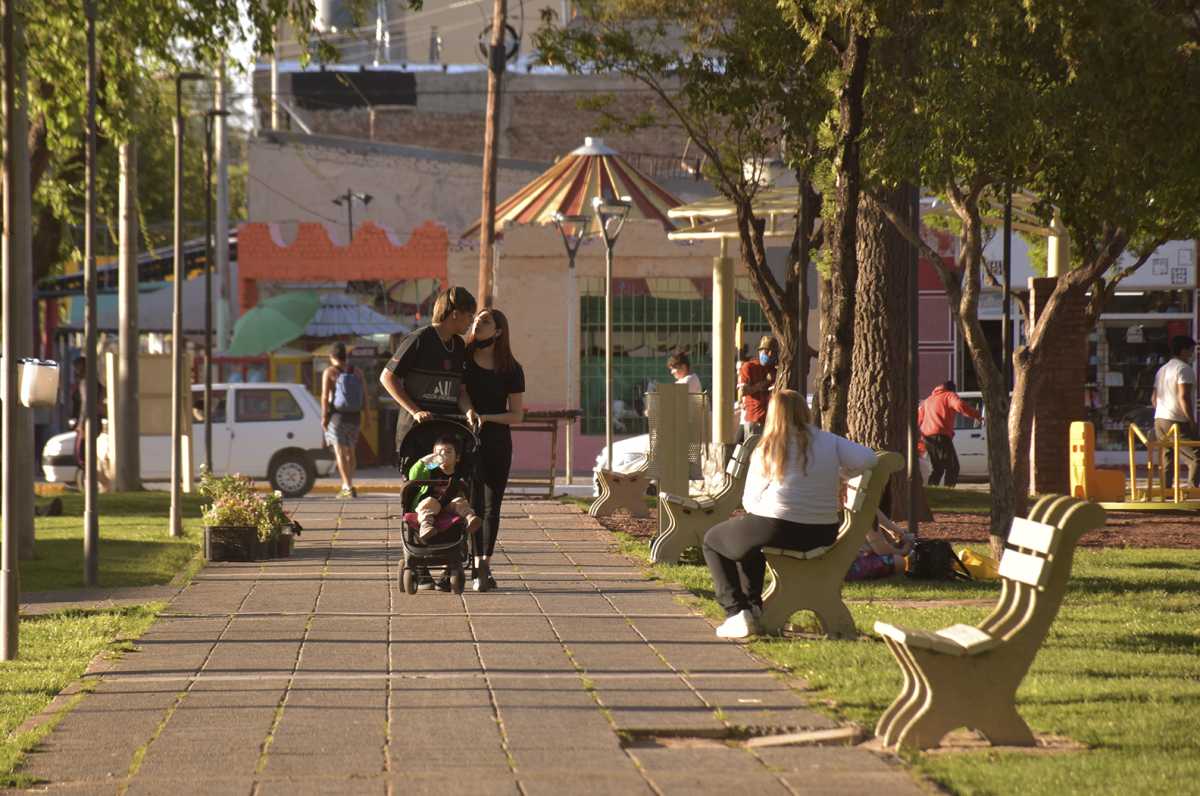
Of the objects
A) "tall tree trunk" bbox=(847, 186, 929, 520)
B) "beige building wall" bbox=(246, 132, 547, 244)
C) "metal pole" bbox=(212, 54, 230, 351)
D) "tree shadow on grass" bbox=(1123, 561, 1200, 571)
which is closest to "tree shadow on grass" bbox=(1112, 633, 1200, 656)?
"tree shadow on grass" bbox=(1123, 561, 1200, 571)

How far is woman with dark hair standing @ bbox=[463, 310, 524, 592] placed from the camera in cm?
1198

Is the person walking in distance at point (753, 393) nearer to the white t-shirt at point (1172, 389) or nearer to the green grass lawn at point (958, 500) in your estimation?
the green grass lawn at point (958, 500)

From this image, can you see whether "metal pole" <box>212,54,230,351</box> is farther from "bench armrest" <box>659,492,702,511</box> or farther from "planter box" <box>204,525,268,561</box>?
"bench armrest" <box>659,492,702,511</box>

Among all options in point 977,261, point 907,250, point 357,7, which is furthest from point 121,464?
point 977,261

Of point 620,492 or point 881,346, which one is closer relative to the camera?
point 881,346

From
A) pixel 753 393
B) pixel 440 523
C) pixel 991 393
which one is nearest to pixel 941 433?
pixel 753 393

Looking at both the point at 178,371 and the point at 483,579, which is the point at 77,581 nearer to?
the point at 483,579

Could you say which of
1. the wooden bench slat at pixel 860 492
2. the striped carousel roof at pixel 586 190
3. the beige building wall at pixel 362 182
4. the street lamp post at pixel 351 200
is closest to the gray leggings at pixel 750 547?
the wooden bench slat at pixel 860 492

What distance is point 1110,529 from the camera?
17797 millimetres

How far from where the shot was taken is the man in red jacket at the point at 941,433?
26344 mm

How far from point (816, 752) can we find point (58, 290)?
123ft

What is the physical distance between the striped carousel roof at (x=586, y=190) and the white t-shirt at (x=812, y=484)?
78.6 feet

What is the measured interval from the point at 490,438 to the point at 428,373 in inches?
27.0

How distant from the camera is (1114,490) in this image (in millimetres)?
21516
